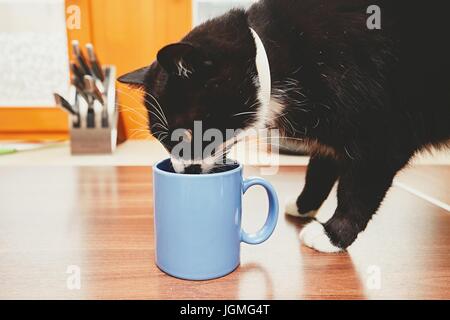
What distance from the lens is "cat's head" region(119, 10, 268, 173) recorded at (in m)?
0.55

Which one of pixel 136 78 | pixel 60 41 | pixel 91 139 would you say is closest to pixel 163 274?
pixel 136 78

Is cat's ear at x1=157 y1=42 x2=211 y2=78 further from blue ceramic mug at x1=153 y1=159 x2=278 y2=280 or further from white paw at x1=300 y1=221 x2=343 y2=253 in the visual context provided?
white paw at x1=300 y1=221 x2=343 y2=253

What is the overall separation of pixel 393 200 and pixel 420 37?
11.8 inches

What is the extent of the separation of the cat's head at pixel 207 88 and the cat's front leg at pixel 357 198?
166mm

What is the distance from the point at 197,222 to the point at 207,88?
194 millimetres

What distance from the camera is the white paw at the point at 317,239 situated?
21.3 inches

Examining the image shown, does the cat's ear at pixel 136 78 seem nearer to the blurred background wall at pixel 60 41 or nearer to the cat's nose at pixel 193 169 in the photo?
the cat's nose at pixel 193 169

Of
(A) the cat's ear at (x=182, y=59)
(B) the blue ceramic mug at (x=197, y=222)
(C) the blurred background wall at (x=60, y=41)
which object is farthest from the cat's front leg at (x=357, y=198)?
(C) the blurred background wall at (x=60, y=41)

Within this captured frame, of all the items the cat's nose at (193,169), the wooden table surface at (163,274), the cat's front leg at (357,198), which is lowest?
the wooden table surface at (163,274)

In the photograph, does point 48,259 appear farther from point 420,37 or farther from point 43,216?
point 420,37

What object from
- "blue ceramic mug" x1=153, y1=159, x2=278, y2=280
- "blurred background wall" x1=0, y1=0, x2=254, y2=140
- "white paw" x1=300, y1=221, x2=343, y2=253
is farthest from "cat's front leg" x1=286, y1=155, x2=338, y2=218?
"blurred background wall" x1=0, y1=0, x2=254, y2=140

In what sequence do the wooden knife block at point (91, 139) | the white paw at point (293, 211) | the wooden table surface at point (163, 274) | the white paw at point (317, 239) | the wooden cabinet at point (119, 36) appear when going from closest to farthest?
the wooden table surface at point (163, 274), the white paw at point (317, 239), the white paw at point (293, 211), the wooden knife block at point (91, 139), the wooden cabinet at point (119, 36)

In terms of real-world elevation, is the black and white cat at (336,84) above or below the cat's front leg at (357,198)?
above
